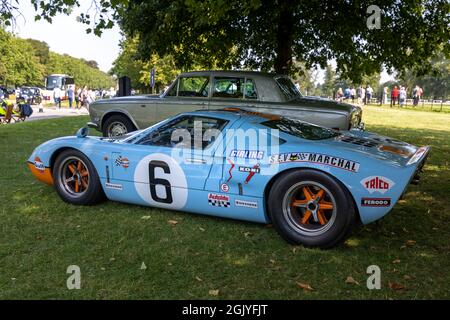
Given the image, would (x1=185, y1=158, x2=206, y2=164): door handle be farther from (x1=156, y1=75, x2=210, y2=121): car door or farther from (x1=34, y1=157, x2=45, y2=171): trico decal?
(x1=156, y1=75, x2=210, y2=121): car door

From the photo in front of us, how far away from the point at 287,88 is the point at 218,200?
4375 mm

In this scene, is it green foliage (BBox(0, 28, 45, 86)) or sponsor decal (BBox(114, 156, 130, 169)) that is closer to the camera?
sponsor decal (BBox(114, 156, 130, 169))

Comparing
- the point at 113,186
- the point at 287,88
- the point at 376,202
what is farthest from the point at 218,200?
the point at 287,88

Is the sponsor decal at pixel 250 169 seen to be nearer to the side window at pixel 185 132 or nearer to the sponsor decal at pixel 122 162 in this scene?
the side window at pixel 185 132

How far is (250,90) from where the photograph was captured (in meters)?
7.73

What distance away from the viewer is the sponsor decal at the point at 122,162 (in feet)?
15.0

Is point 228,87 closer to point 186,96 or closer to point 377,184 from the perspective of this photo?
point 186,96

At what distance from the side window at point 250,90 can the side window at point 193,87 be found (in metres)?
0.77

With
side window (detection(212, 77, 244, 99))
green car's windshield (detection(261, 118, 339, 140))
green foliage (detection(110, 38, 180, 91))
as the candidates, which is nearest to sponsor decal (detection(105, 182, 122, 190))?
green car's windshield (detection(261, 118, 339, 140))

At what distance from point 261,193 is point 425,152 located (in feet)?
5.87

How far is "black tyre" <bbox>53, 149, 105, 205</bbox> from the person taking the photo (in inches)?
190
